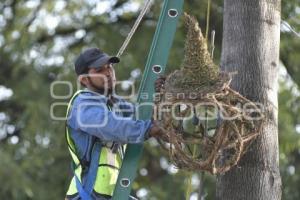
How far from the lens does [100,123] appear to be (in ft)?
12.3

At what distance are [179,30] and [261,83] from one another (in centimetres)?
496

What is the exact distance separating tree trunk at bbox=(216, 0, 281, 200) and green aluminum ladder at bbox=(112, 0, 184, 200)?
0.28m

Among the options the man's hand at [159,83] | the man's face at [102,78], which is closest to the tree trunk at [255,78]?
the man's hand at [159,83]

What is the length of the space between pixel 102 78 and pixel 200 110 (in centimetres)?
67

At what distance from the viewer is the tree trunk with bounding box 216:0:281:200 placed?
3799 millimetres

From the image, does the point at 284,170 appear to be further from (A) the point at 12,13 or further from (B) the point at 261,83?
(B) the point at 261,83

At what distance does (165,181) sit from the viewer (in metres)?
10.1

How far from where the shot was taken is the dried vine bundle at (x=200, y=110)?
3367mm

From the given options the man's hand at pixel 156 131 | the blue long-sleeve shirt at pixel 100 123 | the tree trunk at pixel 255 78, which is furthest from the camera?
the tree trunk at pixel 255 78

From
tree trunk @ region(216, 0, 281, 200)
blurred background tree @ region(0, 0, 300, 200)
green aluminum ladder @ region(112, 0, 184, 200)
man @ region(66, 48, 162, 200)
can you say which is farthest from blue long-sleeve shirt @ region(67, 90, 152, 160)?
blurred background tree @ region(0, 0, 300, 200)

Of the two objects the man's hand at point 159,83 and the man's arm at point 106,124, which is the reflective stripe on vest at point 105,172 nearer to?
the man's arm at point 106,124

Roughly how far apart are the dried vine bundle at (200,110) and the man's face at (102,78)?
1.81 feet

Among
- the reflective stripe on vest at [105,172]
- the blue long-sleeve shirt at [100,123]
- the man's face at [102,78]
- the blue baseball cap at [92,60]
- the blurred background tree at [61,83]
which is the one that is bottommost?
the blurred background tree at [61,83]

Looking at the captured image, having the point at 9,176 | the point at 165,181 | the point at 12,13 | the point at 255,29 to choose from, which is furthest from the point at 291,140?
the point at 255,29
